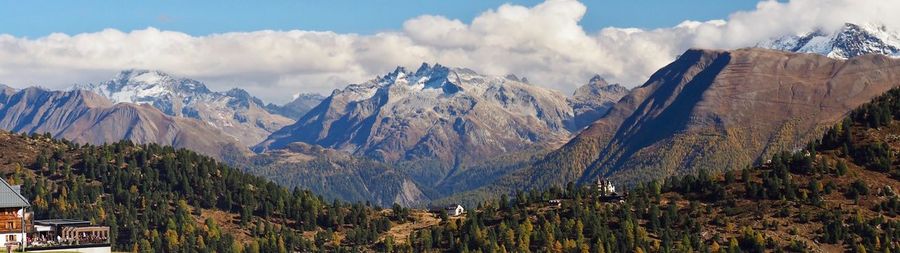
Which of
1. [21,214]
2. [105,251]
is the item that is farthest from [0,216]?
[105,251]

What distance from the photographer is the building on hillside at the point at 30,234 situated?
166750 millimetres

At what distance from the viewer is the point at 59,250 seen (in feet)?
561

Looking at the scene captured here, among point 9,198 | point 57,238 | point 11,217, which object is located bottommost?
point 57,238

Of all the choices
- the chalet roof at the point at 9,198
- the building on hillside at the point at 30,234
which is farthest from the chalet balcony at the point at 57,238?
the chalet roof at the point at 9,198

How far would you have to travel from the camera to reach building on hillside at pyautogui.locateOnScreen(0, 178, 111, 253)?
167m

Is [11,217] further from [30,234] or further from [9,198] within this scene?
[30,234]

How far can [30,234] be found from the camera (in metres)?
182

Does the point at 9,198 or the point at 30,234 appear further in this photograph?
the point at 30,234

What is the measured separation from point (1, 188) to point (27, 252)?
28.9 ft

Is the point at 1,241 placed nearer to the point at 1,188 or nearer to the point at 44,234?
the point at 1,188

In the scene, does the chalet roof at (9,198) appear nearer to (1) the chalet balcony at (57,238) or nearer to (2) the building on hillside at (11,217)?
(2) the building on hillside at (11,217)

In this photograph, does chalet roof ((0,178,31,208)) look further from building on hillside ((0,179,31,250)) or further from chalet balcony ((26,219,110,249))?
chalet balcony ((26,219,110,249))

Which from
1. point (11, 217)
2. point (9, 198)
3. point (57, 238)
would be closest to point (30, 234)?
point (57, 238)

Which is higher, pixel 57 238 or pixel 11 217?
pixel 11 217
